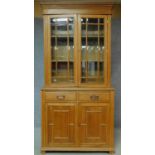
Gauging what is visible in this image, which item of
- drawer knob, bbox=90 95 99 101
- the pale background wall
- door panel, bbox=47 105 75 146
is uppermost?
the pale background wall

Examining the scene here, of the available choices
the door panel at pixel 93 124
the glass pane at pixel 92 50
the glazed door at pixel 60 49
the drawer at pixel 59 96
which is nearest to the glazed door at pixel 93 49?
the glass pane at pixel 92 50

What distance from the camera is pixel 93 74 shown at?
3.51 meters

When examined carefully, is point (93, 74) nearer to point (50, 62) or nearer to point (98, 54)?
point (98, 54)

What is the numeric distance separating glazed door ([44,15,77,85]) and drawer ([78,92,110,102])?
21 centimetres

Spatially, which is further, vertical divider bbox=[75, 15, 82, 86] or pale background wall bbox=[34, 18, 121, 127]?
pale background wall bbox=[34, 18, 121, 127]

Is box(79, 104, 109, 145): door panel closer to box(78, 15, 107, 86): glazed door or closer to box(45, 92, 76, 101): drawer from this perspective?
box(45, 92, 76, 101): drawer

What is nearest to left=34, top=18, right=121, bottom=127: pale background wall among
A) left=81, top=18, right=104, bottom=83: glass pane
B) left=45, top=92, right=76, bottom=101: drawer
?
left=81, top=18, right=104, bottom=83: glass pane

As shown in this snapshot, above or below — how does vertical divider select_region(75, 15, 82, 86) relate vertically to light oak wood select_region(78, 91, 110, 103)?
above

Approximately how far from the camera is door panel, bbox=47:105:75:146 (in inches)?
133

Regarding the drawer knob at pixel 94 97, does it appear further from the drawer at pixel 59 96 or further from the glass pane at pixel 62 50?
the glass pane at pixel 62 50

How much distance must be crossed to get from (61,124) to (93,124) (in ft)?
1.36

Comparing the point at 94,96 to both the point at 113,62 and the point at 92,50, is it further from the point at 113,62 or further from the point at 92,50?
the point at 113,62

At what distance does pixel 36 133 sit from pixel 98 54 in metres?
1.68
